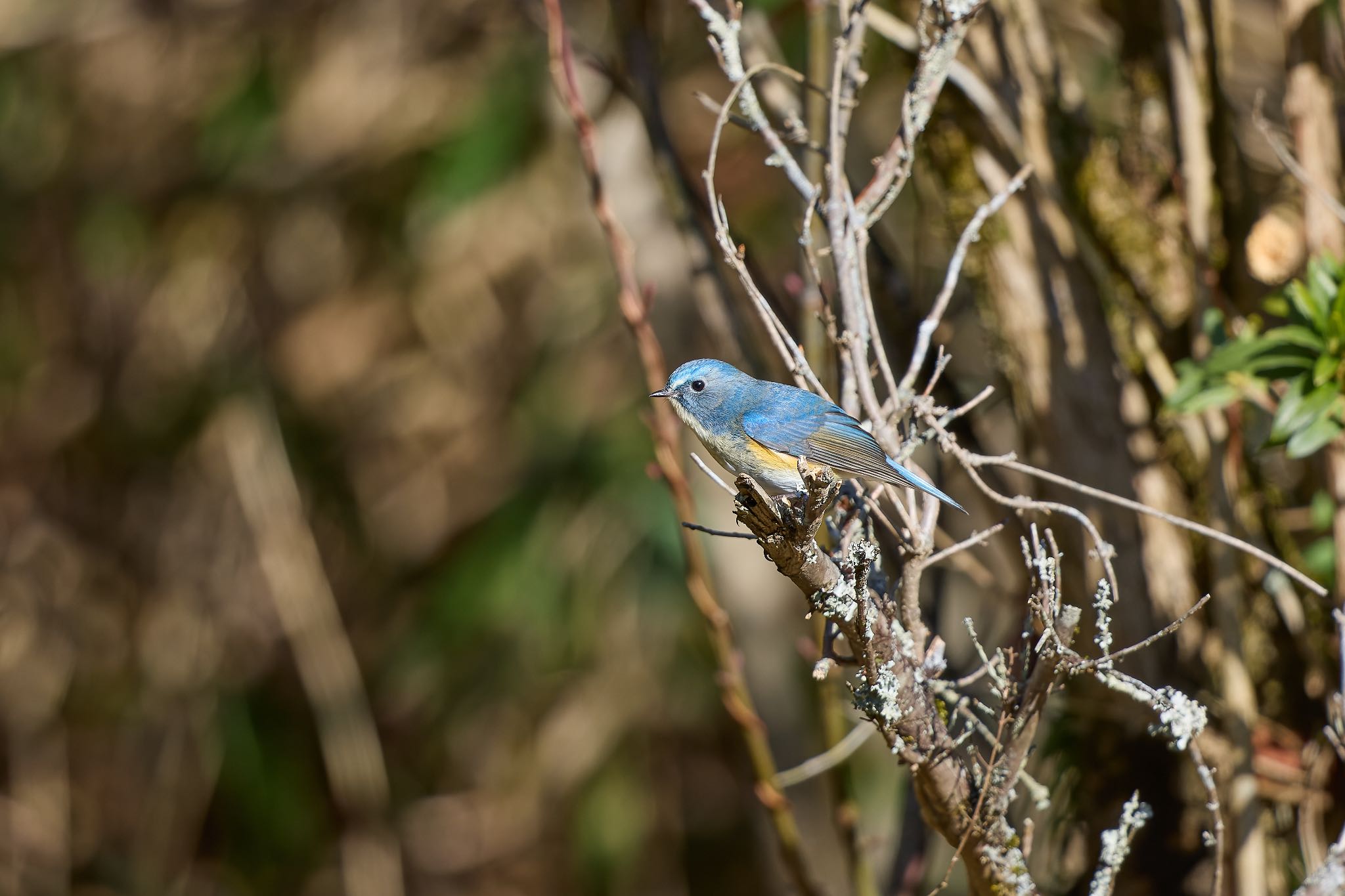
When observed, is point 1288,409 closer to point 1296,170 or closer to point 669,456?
point 1296,170

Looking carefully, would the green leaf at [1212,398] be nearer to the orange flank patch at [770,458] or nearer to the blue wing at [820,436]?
the blue wing at [820,436]

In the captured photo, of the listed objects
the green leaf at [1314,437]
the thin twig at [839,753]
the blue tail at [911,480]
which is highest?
the blue tail at [911,480]

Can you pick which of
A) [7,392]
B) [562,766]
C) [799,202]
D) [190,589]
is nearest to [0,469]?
[7,392]

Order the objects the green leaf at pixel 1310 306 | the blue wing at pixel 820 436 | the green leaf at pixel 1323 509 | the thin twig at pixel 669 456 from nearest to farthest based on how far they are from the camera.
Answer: the blue wing at pixel 820 436 → the green leaf at pixel 1310 306 → the thin twig at pixel 669 456 → the green leaf at pixel 1323 509

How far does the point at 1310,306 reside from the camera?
2363 millimetres

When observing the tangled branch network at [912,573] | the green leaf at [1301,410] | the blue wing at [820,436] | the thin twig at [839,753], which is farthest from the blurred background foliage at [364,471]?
the tangled branch network at [912,573]

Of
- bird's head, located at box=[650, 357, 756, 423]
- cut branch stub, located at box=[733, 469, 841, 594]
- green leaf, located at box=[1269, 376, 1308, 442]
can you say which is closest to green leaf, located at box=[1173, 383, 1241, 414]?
green leaf, located at box=[1269, 376, 1308, 442]

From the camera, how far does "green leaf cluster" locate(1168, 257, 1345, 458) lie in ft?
7.52

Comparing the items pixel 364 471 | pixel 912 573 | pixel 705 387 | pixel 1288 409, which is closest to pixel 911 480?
pixel 912 573

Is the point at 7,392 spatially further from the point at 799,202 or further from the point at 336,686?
the point at 799,202

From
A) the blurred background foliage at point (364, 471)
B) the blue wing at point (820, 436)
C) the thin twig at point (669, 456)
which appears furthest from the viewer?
the blurred background foliage at point (364, 471)

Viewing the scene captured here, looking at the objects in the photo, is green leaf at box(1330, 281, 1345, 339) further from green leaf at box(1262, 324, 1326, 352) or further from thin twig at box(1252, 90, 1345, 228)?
thin twig at box(1252, 90, 1345, 228)

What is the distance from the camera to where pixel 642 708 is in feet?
23.6

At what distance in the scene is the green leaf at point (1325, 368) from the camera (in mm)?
2293
